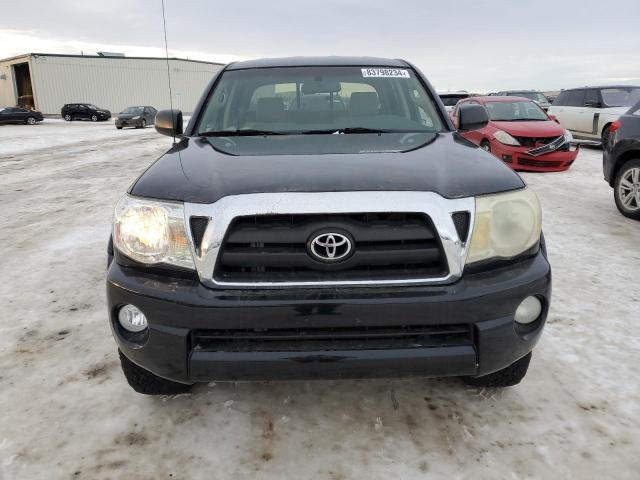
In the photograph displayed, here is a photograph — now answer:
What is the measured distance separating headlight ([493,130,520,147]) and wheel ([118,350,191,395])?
8371 mm

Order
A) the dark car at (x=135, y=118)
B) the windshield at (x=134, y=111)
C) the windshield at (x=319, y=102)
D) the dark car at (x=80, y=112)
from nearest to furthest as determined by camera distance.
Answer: the windshield at (x=319, y=102)
the dark car at (x=135, y=118)
the windshield at (x=134, y=111)
the dark car at (x=80, y=112)

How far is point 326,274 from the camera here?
73.6 inches

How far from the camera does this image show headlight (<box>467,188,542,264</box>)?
1924 mm

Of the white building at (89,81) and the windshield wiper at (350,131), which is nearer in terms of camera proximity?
the windshield wiper at (350,131)

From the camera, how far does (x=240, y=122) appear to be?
10.3ft

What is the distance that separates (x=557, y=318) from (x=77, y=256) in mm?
3846

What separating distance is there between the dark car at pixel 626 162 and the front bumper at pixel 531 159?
9.77ft

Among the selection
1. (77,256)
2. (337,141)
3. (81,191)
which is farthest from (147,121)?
(337,141)

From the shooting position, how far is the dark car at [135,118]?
27703mm

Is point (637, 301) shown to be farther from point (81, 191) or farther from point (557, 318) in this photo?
point (81, 191)

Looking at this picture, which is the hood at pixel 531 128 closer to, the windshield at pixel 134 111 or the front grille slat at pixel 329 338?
the front grille slat at pixel 329 338

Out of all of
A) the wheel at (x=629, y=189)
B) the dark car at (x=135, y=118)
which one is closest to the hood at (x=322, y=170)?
the wheel at (x=629, y=189)

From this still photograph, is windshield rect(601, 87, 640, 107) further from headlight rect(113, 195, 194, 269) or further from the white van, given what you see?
headlight rect(113, 195, 194, 269)

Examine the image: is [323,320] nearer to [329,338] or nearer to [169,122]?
[329,338]
